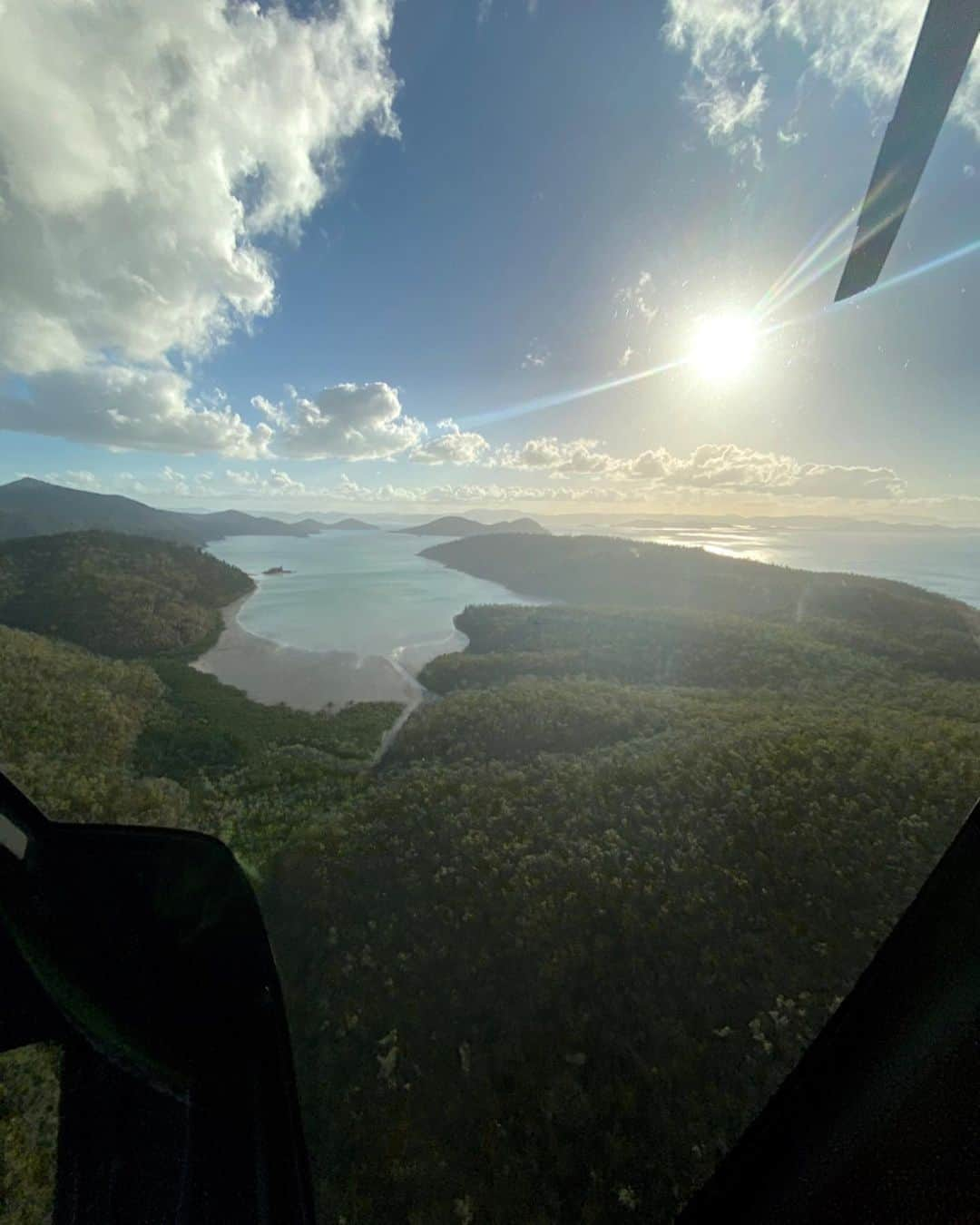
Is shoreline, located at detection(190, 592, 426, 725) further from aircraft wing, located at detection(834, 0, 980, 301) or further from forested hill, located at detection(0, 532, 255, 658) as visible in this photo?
aircraft wing, located at detection(834, 0, 980, 301)

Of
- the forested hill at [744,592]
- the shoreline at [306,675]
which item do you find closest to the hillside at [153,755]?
the shoreline at [306,675]

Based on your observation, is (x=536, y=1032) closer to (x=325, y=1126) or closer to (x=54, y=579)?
(x=325, y=1126)

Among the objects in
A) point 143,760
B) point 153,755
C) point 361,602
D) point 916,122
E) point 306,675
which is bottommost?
point 361,602

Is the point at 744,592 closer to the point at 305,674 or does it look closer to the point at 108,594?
the point at 305,674

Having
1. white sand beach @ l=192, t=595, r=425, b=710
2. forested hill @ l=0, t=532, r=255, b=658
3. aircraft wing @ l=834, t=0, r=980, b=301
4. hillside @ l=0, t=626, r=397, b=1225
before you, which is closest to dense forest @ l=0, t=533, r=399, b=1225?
hillside @ l=0, t=626, r=397, b=1225

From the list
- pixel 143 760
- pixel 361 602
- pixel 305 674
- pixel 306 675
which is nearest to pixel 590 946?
pixel 143 760

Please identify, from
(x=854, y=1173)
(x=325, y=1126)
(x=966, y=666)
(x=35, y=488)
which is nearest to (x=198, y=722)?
(x=325, y=1126)
